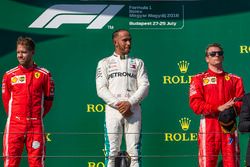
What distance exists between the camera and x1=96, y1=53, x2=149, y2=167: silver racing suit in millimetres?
5887

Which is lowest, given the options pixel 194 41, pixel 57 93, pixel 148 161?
pixel 148 161

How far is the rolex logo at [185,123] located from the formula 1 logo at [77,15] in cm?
102

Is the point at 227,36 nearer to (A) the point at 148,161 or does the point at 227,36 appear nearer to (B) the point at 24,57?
(A) the point at 148,161

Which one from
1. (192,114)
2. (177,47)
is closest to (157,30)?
(177,47)

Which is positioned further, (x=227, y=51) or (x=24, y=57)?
(x=227, y=51)

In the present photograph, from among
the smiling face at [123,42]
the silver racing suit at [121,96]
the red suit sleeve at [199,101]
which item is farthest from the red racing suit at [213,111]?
the smiling face at [123,42]

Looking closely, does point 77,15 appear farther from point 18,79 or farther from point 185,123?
point 185,123

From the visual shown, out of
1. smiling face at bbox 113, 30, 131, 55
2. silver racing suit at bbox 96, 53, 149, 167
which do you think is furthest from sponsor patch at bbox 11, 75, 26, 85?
smiling face at bbox 113, 30, 131, 55

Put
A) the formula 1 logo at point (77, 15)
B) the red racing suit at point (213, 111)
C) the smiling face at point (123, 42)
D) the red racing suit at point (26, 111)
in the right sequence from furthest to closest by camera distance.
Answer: the formula 1 logo at point (77, 15) → the smiling face at point (123, 42) → the red racing suit at point (213, 111) → the red racing suit at point (26, 111)

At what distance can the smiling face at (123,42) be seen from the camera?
20.0ft

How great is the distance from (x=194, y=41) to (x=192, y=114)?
2.00 ft

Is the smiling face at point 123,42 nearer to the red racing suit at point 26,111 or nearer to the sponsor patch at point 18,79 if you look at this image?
the red racing suit at point 26,111

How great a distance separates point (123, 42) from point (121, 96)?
42cm

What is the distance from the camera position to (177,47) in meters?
6.85
